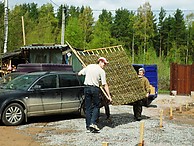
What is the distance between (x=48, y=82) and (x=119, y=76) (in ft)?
7.43

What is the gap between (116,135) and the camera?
9180 mm

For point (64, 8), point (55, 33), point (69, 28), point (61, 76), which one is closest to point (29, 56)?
point (64, 8)

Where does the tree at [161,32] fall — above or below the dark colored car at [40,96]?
above

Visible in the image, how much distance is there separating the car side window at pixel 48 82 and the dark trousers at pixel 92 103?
2.05m

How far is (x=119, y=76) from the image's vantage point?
439 inches

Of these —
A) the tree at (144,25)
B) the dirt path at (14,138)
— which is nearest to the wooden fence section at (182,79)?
the dirt path at (14,138)

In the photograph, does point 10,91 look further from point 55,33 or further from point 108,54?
point 55,33

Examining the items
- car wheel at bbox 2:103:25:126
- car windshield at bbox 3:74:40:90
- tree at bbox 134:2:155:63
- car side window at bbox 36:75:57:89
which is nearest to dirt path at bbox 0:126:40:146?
car wheel at bbox 2:103:25:126

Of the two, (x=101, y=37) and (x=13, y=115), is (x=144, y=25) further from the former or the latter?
(x=13, y=115)

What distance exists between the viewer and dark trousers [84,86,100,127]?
9.48 metres

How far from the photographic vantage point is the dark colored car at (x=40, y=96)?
404 inches

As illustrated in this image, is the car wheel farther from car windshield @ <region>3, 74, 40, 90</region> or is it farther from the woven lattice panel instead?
the woven lattice panel

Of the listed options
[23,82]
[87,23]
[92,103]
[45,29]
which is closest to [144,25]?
[87,23]

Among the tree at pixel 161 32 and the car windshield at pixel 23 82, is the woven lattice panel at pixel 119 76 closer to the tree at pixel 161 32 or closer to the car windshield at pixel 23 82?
the car windshield at pixel 23 82
